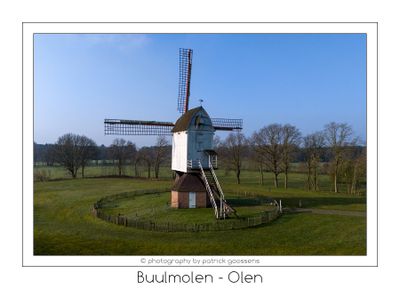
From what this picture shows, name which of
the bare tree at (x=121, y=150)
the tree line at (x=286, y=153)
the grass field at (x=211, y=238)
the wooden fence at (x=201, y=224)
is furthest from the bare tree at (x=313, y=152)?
the bare tree at (x=121, y=150)

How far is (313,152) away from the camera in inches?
1998

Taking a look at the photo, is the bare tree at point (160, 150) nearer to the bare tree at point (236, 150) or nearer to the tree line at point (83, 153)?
the tree line at point (83, 153)

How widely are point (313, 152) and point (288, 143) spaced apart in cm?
428

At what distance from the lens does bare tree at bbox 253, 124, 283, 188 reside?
50.7 metres

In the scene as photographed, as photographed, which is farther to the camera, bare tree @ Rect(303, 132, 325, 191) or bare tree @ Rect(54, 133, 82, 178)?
bare tree @ Rect(54, 133, 82, 178)

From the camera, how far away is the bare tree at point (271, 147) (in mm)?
50688

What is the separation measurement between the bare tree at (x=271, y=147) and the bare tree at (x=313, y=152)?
14.8 feet

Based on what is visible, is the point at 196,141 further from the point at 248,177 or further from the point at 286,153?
the point at 248,177

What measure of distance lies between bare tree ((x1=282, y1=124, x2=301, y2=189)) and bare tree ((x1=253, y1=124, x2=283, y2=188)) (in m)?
0.66

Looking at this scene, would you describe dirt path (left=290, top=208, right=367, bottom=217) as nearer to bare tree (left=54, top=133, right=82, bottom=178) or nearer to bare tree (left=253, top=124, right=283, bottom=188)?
bare tree (left=253, top=124, right=283, bottom=188)

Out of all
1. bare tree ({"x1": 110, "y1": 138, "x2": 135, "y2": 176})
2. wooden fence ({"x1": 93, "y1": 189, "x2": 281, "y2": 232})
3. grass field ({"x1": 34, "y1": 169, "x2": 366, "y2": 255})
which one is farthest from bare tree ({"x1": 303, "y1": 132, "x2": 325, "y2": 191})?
bare tree ({"x1": 110, "y1": 138, "x2": 135, "y2": 176})
